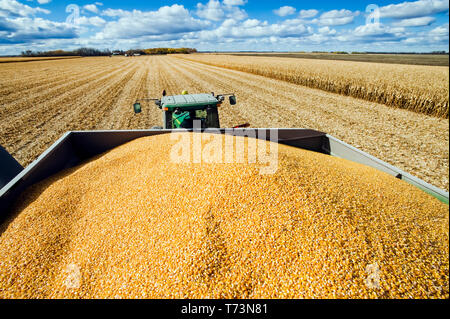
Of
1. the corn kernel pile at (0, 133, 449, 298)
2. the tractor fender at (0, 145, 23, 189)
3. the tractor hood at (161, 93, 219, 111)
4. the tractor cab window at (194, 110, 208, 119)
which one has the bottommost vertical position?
the corn kernel pile at (0, 133, 449, 298)

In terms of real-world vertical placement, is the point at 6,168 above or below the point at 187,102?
below

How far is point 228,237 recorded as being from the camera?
6.33ft

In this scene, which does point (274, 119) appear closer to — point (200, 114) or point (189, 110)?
point (200, 114)

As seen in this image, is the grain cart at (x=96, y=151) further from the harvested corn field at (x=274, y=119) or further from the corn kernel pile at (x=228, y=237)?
the harvested corn field at (x=274, y=119)

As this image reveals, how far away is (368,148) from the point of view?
6863mm

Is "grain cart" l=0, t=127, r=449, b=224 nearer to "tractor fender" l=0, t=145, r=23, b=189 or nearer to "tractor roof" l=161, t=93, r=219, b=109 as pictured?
"tractor fender" l=0, t=145, r=23, b=189

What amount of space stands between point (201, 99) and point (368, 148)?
18.6 feet

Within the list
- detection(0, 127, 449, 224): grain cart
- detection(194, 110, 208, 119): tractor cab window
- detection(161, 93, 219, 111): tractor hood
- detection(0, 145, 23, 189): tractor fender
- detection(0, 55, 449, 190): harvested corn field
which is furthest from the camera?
detection(0, 55, 449, 190): harvested corn field

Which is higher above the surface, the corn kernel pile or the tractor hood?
the tractor hood

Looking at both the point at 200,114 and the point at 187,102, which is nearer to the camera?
the point at 187,102

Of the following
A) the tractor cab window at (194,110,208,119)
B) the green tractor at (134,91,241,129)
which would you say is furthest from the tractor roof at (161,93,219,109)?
the tractor cab window at (194,110,208,119)

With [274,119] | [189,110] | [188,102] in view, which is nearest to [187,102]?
[188,102]

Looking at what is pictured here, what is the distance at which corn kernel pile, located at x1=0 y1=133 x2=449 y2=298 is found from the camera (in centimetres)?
164
